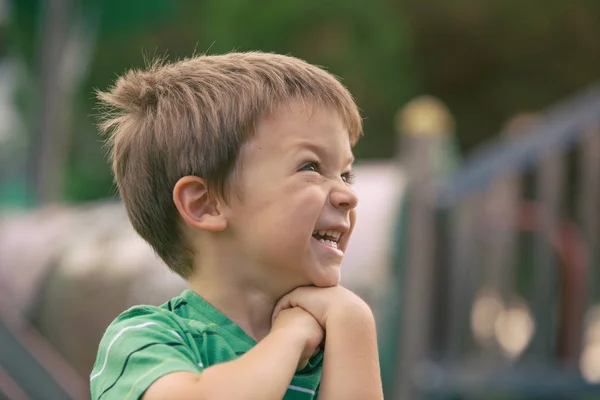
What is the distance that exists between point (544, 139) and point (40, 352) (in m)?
2.73

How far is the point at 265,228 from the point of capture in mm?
1681

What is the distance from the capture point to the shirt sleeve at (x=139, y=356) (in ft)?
5.03

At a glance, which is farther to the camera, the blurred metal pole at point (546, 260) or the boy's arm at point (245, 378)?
the blurred metal pole at point (546, 260)

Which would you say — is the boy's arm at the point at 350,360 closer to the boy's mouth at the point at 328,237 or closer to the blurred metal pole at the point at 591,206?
the boy's mouth at the point at 328,237

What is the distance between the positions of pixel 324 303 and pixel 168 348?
0.27m

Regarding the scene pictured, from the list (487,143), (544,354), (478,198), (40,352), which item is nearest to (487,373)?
(544,354)

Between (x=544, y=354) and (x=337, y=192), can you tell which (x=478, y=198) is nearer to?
(x=544, y=354)

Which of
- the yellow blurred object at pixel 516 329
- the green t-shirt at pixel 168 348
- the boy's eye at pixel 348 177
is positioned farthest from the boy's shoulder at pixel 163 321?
the yellow blurred object at pixel 516 329

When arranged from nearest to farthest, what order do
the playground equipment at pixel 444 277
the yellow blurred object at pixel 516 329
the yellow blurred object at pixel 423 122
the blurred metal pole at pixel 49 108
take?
the playground equipment at pixel 444 277 < the yellow blurred object at pixel 423 122 < the yellow blurred object at pixel 516 329 < the blurred metal pole at pixel 49 108

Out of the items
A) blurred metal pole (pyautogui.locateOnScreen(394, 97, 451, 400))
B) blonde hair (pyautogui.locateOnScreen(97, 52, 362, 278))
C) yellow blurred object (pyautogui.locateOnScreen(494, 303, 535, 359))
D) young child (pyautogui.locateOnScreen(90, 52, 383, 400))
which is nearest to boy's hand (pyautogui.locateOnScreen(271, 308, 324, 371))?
young child (pyautogui.locateOnScreen(90, 52, 383, 400))

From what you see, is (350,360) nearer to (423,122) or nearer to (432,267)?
(432,267)

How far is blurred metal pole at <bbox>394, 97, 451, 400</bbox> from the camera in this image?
16.6ft

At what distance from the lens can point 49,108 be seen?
9.66 metres

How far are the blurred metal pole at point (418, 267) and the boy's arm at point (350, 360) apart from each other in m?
3.47
